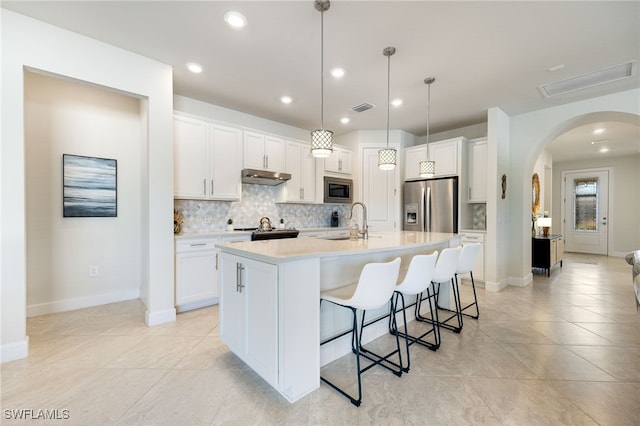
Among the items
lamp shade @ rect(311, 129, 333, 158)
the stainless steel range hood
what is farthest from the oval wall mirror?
lamp shade @ rect(311, 129, 333, 158)

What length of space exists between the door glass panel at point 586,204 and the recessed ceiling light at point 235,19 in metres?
9.67

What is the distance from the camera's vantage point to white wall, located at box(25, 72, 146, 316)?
9.71 feet

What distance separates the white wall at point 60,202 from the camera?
2.96 meters

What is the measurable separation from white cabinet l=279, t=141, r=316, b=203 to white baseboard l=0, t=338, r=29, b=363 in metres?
3.10

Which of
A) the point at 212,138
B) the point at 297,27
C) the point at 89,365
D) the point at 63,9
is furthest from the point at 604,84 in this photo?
the point at 89,365

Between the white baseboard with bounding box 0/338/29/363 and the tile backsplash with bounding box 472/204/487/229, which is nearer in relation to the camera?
the white baseboard with bounding box 0/338/29/363

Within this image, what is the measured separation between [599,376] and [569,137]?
5.47 meters

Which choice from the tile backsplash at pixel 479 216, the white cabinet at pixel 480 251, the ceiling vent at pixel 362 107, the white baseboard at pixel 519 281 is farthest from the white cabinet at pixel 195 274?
the white baseboard at pixel 519 281

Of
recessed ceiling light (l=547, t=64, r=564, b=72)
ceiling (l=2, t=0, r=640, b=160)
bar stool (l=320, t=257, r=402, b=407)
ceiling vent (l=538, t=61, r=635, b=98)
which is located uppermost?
ceiling (l=2, t=0, r=640, b=160)

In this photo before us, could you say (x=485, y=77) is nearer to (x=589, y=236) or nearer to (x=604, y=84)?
(x=604, y=84)

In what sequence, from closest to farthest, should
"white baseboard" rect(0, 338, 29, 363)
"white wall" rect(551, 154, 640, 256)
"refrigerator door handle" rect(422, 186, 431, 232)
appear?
1. "white baseboard" rect(0, 338, 29, 363)
2. "refrigerator door handle" rect(422, 186, 431, 232)
3. "white wall" rect(551, 154, 640, 256)

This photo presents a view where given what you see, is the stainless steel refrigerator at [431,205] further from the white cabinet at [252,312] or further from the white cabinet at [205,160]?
the white cabinet at [252,312]

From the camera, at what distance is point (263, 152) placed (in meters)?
4.06

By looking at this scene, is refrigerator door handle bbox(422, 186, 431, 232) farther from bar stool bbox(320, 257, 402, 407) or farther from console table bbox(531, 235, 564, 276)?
bar stool bbox(320, 257, 402, 407)
